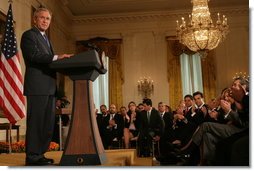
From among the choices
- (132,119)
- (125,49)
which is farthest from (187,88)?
(132,119)

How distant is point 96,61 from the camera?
2564mm

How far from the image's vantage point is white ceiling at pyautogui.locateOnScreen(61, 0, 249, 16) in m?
11.8

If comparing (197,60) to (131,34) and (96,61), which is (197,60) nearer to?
(131,34)

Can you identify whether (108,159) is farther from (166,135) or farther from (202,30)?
(202,30)

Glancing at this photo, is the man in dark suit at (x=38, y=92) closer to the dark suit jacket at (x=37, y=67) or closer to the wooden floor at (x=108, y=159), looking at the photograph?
the dark suit jacket at (x=37, y=67)

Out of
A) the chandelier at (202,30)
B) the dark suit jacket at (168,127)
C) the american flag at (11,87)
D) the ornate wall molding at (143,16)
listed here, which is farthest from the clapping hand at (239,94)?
the ornate wall molding at (143,16)

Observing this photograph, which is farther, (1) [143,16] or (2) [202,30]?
(1) [143,16]

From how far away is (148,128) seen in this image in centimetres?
761

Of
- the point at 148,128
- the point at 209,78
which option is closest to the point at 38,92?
the point at 148,128

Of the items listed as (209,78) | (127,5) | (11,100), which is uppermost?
(127,5)

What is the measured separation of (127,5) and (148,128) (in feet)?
19.5

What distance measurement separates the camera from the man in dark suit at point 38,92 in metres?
2.63

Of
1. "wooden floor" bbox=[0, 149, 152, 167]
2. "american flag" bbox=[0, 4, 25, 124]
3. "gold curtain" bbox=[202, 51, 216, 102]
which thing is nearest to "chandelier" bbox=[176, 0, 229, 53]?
"american flag" bbox=[0, 4, 25, 124]

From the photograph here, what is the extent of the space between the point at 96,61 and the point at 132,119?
5963 millimetres
